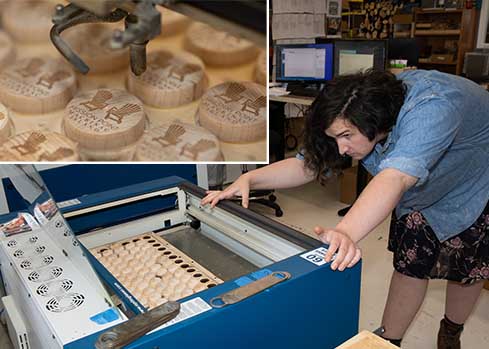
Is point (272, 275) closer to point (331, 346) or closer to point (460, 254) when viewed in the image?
point (331, 346)

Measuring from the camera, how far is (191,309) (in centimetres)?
92

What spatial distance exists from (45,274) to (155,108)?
0.49m

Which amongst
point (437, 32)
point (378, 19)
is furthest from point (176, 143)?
point (378, 19)

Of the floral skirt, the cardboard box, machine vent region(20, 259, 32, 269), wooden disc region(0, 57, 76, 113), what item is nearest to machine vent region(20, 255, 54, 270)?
machine vent region(20, 259, 32, 269)

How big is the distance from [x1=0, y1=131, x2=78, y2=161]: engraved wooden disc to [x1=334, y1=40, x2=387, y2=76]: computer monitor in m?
2.41

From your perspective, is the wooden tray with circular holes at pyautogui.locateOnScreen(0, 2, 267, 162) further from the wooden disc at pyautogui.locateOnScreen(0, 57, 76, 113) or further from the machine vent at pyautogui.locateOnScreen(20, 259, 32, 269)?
the machine vent at pyautogui.locateOnScreen(20, 259, 32, 269)

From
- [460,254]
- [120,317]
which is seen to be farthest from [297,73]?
[120,317]

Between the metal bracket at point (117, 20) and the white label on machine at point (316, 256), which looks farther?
the white label on machine at point (316, 256)

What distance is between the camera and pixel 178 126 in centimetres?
105

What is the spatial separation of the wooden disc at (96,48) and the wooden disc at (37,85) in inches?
2.0

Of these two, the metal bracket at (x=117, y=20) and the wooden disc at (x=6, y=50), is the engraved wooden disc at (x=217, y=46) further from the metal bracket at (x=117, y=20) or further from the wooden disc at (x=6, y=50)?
the wooden disc at (x=6, y=50)

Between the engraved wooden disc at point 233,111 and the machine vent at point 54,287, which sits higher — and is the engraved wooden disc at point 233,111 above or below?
above

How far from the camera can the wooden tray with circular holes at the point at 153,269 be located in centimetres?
123

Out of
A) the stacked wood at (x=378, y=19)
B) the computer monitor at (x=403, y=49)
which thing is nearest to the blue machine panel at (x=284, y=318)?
the computer monitor at (x=403, y=49)
